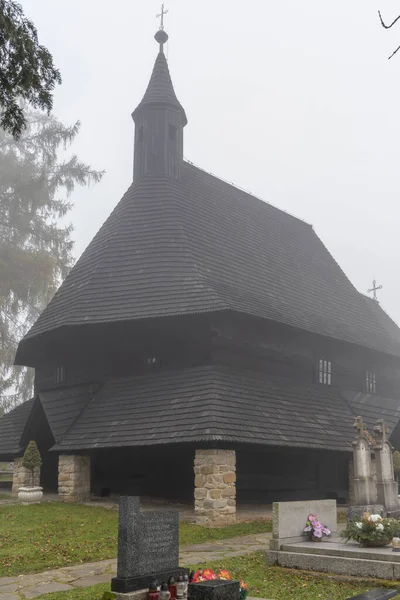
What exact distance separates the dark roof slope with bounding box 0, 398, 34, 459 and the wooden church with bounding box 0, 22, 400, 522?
6cm

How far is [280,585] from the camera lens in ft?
30.8

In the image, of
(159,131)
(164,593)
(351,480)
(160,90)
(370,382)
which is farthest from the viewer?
(370,382)

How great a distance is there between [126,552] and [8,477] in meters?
20.0

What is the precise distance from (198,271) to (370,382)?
9.14 m

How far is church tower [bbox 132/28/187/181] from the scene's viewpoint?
24.3m

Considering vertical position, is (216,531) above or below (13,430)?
below

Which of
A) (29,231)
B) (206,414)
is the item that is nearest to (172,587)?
(206,414)

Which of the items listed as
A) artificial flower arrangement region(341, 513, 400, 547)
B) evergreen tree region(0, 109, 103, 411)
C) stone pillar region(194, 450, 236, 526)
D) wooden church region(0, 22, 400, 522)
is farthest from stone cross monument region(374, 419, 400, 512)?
evergreen tree region(0, 109, 103, 411)

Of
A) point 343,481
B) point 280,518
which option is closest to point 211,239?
point 343,481

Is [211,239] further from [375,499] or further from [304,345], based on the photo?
[375,499]

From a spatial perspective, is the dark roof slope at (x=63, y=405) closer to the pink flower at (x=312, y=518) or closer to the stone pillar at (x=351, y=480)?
the stone pillar at (x=351, y=480)

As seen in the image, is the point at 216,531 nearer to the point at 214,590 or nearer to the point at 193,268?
the point at 193,268

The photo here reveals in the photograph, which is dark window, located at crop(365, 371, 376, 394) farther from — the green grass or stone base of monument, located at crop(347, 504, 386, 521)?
stone base of monument, located at crop(347, 504, 386, 521)

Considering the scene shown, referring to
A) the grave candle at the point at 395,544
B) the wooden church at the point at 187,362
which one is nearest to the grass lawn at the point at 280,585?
the grave candle at the point at 395,544
